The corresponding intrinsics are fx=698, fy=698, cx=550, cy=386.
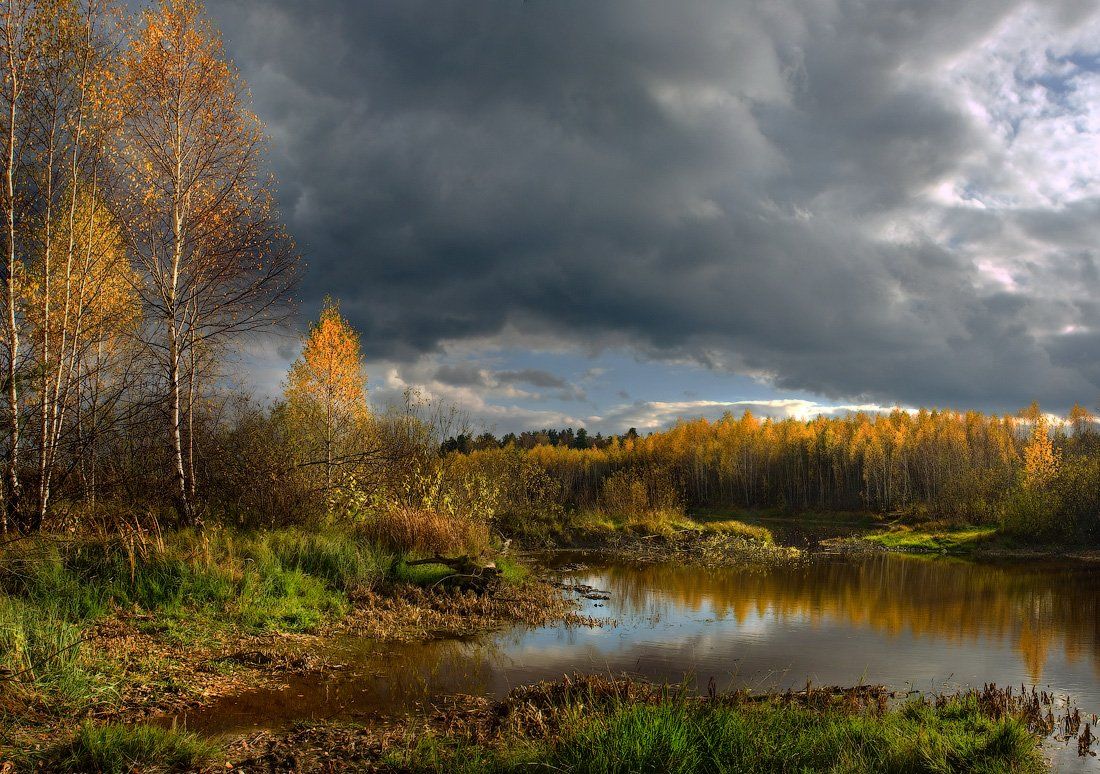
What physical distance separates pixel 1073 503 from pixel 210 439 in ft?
145

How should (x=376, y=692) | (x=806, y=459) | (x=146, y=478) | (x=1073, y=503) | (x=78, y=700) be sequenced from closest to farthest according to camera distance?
1. (x=78, y=700)
2. (x=376, y=692)
3. (x=146, y=478)
4. (x=1073, y=503)
5. (x=806, y=459)

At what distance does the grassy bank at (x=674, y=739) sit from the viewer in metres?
4.94

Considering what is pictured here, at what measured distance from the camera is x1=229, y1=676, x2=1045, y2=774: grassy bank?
4.94 meters

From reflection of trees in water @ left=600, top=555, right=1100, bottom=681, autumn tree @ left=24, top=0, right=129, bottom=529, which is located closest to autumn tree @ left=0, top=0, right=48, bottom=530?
autumn tree @ left=24, top=0, right=129, bottom=529

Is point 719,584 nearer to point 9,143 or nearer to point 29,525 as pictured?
point 29,525

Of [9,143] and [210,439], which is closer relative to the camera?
[9,143]

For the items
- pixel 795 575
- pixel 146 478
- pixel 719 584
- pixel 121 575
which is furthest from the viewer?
pixel 795 575

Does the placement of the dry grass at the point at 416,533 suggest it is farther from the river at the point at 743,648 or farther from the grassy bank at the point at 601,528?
the grassy bank at the point at 601,528

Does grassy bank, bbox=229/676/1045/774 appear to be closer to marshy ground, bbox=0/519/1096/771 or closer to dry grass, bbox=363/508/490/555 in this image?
marshy ground, bbox=0/519/1096/771

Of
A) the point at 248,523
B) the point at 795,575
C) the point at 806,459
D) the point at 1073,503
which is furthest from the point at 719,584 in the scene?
the point at 806,459

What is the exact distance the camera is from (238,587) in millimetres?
10531

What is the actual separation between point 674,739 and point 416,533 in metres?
10.6

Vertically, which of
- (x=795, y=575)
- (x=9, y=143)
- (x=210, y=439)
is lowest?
(x=795, y=575)

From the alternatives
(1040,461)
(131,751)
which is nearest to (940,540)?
(1040,461)
